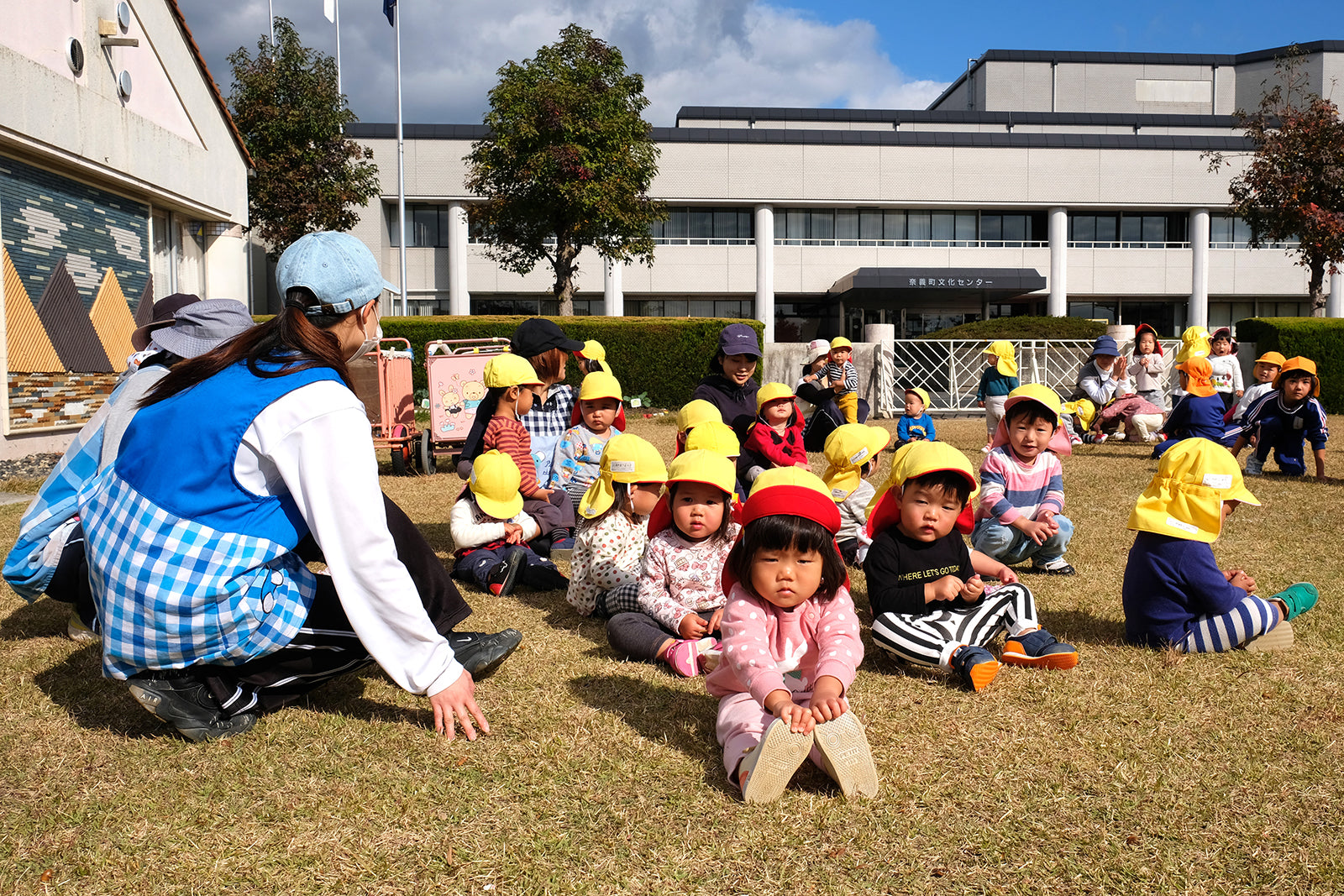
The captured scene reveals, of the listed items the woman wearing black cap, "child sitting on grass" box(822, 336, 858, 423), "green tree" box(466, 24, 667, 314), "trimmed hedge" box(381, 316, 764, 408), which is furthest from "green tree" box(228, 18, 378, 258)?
the woman wearing black cap

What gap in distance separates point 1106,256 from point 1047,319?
37.1ft

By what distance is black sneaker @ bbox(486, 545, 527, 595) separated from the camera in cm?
550

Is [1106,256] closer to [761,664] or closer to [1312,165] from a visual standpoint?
[1312,165]

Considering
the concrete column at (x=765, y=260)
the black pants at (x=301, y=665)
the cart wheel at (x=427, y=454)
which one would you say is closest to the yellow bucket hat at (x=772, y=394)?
the black pants at (x=301, y=665)

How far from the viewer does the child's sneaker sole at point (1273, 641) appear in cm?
416

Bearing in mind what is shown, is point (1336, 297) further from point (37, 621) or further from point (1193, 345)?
point (37, 621)

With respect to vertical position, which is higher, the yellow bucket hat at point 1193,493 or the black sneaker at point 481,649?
the yellow bucket hat at point 1193,493

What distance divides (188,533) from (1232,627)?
166 inches

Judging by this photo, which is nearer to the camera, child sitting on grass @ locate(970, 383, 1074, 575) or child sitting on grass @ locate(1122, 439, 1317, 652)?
child sitting on grass @ locate(1122, 439, 1317, 652)

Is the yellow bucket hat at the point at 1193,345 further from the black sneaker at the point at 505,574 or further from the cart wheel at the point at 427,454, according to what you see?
the cart wheel at the point at 427,454

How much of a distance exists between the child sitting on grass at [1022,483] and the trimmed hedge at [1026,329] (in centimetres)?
1987

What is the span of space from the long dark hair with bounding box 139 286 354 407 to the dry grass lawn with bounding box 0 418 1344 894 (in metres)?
1.27

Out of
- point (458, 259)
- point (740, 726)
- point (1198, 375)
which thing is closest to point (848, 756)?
point (740, 726)

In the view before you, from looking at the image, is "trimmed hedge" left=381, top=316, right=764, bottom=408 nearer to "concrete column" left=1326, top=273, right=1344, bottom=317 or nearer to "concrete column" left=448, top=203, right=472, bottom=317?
"concrete column" left=448, top=203, right=472, bottom=317
